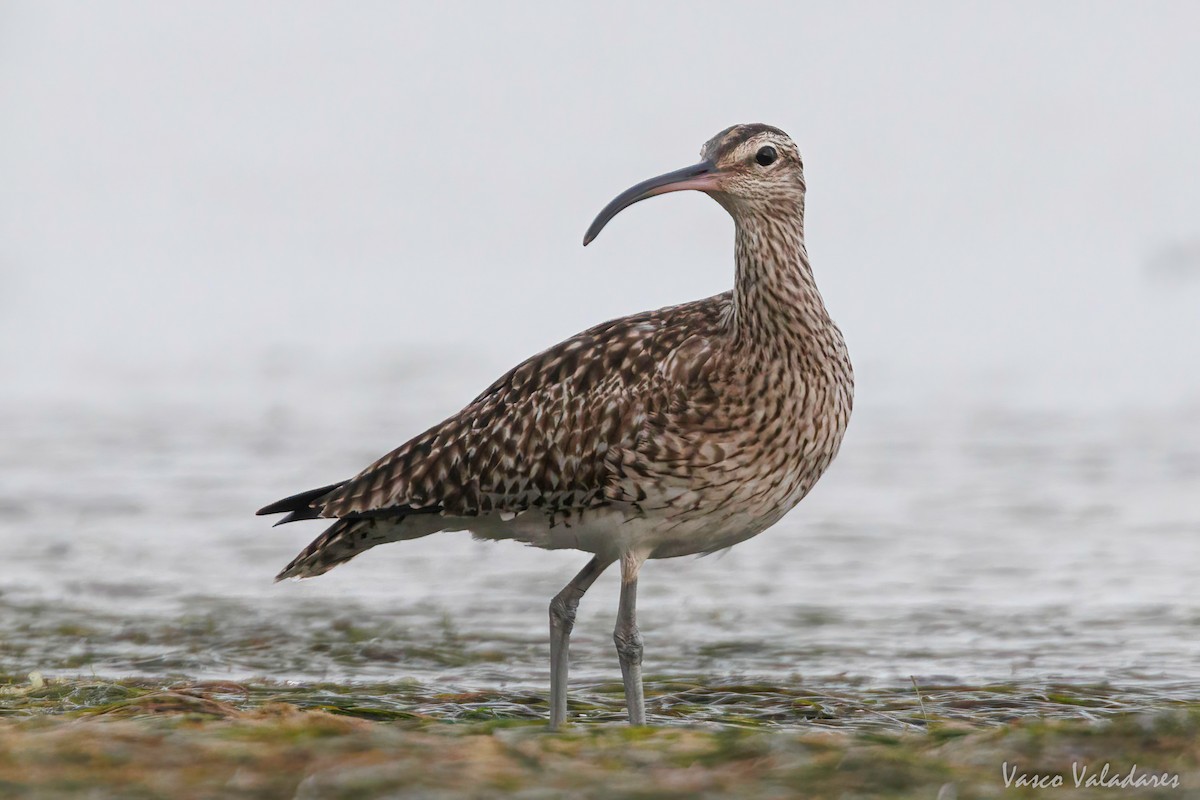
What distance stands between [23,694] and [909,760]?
3.99 metres

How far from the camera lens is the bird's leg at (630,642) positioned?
699 cm

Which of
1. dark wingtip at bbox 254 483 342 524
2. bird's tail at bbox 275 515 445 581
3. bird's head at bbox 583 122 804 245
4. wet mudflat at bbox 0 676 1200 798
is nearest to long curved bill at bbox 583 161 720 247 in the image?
bird's head at bbox 583 122 804 245

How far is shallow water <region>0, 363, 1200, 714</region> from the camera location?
8.59 m

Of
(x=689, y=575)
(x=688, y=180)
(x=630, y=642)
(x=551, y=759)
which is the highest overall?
(x=688, y=180)

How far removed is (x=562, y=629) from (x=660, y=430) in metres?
1.04

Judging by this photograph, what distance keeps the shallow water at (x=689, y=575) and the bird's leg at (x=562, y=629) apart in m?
0.66

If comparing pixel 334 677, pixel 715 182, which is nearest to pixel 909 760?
pixel 715 182

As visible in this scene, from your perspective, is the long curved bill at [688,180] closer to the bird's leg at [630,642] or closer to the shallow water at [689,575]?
the bird's leg at [630,642]

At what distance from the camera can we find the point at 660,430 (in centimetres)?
688

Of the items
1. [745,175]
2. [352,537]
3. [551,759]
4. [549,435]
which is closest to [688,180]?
[745,175]

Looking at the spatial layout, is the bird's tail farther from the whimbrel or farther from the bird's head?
the bird's head

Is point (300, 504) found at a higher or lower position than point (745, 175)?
lower

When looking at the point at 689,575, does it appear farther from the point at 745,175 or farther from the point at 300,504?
the point at 745,175

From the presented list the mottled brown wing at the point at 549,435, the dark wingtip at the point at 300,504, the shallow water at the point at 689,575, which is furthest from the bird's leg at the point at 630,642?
the dark wingtip at the point at 300,504
